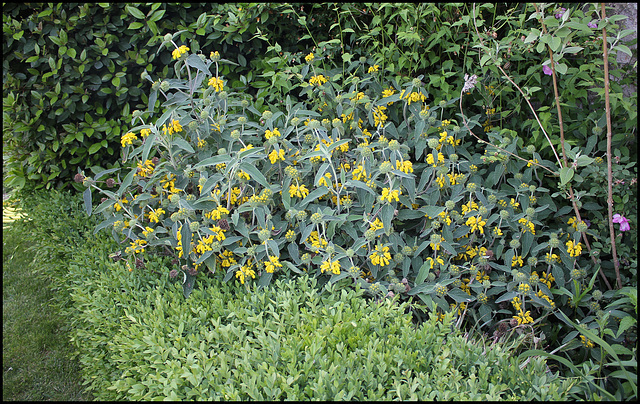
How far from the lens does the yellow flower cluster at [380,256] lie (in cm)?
190

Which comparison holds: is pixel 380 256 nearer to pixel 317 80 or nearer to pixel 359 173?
pixel 359 173

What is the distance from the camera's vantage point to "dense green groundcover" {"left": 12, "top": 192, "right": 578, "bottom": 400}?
54.3 inches

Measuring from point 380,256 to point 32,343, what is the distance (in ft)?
8.28

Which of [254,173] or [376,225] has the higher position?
[254,173]

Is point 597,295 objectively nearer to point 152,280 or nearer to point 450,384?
point 450,384

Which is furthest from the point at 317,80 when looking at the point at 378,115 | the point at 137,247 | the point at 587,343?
the point at 587,343

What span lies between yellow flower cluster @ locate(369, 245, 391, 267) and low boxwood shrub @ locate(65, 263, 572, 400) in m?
0.20

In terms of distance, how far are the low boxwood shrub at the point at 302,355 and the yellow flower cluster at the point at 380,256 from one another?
203mm

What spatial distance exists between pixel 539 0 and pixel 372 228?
63.9 inches

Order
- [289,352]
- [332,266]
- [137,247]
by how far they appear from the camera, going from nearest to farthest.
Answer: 1. [289,352]
2. [332,266]
3. [137,247]

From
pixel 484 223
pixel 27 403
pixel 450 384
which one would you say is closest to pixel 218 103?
pixel 484 223

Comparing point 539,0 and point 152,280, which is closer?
point 152,280

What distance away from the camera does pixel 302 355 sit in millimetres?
1519

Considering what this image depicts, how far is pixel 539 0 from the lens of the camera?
2426 millimetres
